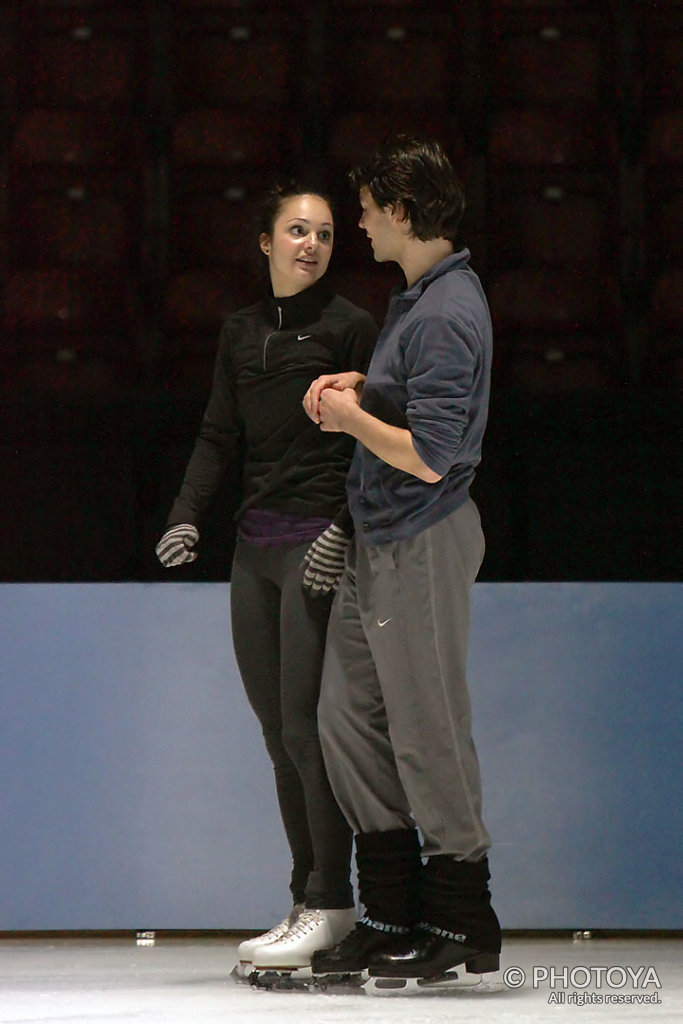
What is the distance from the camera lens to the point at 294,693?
1.63 metres

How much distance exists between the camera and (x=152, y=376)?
2865mm

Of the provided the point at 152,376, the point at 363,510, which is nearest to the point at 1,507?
the point at 152,376

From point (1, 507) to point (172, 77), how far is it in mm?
1483

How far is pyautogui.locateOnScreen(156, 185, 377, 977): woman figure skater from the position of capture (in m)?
1.61

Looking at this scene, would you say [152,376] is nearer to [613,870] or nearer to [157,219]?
[157,219]

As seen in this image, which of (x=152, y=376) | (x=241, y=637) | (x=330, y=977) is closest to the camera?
(x=330, y=977)

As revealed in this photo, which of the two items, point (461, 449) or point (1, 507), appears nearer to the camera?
point (461, 449)

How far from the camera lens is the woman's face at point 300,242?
173cm

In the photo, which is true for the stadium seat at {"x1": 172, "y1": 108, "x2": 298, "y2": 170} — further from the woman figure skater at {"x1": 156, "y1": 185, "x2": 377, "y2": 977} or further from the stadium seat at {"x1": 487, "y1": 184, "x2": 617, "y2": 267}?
the woman figure skater at {"x1": 156, "y1": 185, "x2": 377, "y2": 977}

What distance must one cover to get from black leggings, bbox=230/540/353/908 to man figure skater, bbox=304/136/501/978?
0.06 metres

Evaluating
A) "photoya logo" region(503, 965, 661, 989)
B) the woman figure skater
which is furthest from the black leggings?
"photoya logo" region(503, 965, 661, 989)

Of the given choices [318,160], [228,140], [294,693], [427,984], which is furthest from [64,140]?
[427,984]

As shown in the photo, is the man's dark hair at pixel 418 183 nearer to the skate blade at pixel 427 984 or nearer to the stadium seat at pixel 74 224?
the skate blade at pixel 427 984

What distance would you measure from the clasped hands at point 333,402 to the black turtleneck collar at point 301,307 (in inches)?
6.7
